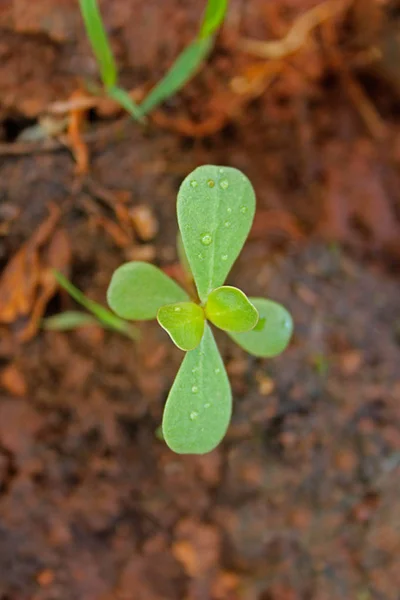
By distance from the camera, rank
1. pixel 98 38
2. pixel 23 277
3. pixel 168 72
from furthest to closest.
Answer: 1. pixel 168 72
2. pixel 23 277
3. pixel 98 38

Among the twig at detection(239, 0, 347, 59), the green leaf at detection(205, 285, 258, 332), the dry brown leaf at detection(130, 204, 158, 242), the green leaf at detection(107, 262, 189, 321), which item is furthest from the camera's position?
the twig at detection(239, 0, 347, 59)

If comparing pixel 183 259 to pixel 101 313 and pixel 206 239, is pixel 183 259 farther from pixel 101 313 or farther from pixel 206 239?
pixel 206 239

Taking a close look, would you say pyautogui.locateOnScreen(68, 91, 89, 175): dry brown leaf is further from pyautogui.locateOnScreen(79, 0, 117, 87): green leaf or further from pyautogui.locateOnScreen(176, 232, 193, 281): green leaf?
pyautogui.locateOnScreen(176, 232, 193, 281): green leaf

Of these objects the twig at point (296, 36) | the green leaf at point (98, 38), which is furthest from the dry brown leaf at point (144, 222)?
the twig at point (296, 36)

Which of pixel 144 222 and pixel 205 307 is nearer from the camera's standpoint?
pixel 205 307

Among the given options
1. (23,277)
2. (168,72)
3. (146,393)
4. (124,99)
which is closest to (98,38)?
(124,99)

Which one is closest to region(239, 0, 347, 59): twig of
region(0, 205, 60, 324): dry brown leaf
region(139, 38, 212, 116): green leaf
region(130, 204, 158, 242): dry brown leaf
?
region(139, 38, 212, 116): green leaf

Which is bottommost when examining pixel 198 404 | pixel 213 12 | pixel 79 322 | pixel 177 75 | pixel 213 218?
pixel 79 322

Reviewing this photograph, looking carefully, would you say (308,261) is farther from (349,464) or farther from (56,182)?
(56,182)
